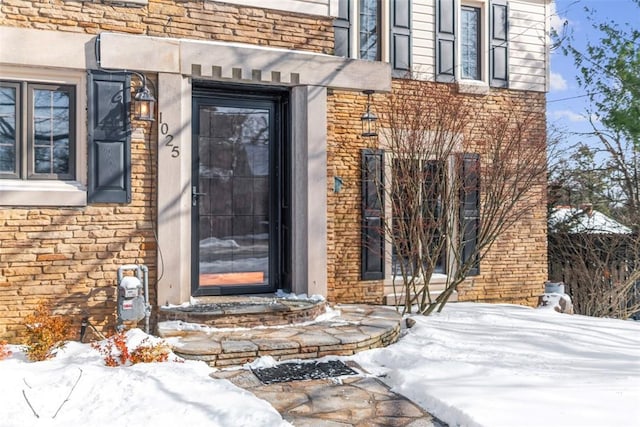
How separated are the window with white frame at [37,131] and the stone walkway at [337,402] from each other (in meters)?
2.96

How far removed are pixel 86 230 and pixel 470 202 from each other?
5.39 meters

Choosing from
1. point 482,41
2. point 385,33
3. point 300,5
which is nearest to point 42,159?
point 300,5

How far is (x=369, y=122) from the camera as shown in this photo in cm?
742

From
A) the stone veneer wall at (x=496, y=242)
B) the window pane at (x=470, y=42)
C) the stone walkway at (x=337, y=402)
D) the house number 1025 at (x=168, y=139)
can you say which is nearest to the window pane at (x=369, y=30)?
the stone veneer wall at (x=496, y=242)

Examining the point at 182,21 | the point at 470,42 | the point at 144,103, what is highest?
the point at 470,42

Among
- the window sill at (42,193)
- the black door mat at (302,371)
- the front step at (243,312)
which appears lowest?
the black door mat at (302,371)

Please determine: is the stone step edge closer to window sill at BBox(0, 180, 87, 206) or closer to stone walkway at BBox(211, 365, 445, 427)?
stone walkway at BBox(211, 365, 445, 427)

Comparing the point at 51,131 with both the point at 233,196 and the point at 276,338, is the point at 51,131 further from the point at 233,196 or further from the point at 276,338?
the point at 276,338

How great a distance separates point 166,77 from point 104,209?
157 cm

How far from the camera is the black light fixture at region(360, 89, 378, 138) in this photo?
277 inches

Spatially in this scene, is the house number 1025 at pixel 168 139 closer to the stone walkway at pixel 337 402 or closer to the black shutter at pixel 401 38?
the stone walkway at pixel 337 402

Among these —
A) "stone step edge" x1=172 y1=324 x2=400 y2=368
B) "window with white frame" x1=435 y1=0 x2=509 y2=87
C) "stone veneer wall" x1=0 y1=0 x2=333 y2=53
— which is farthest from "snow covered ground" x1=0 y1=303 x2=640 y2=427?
"window with white frame" x1=435 y1=0 x2=509 y2=87

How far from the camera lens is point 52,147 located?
221 inches

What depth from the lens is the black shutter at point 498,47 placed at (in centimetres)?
865
